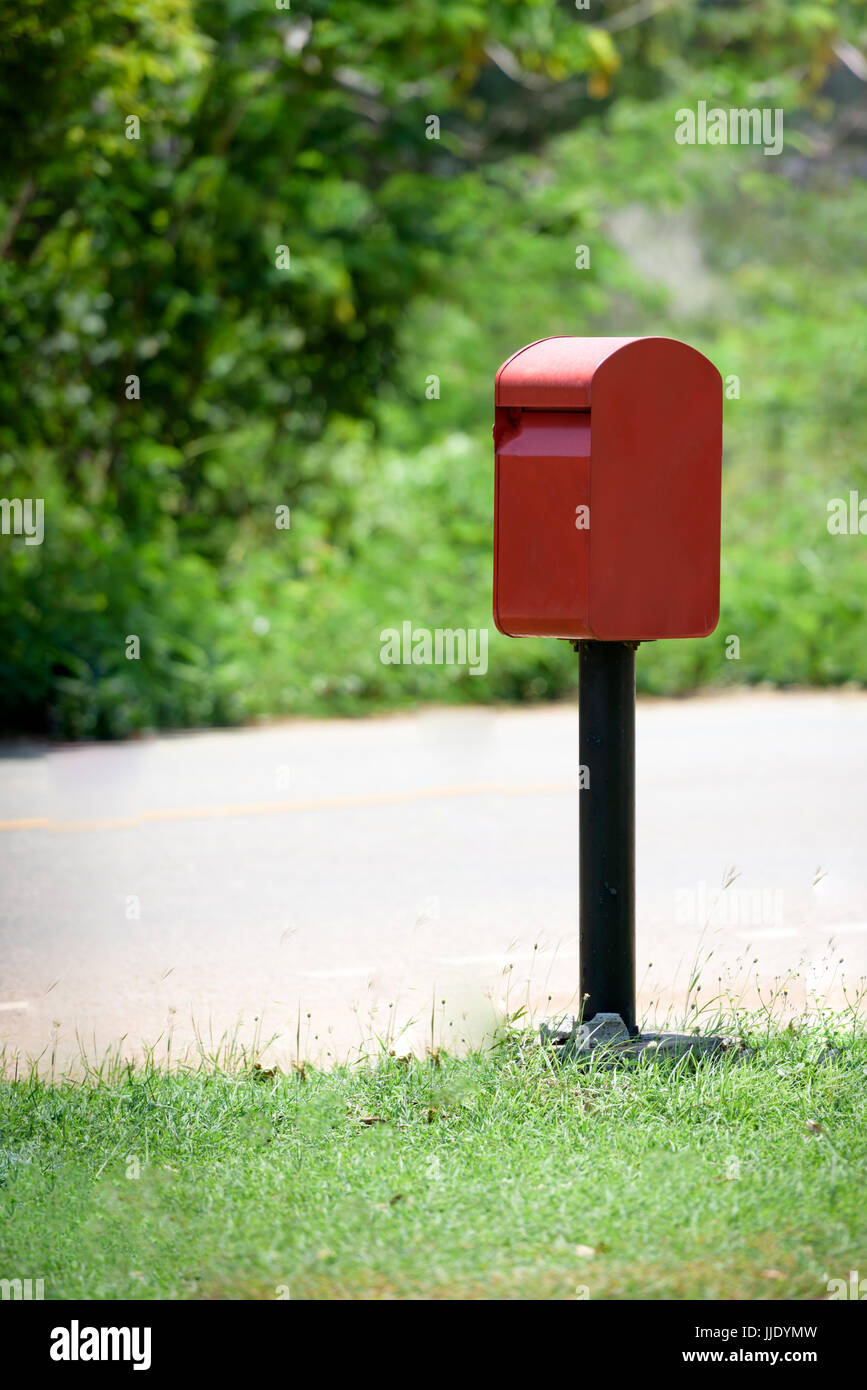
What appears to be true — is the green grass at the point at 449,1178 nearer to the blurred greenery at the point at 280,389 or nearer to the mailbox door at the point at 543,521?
the mailbox door at the point at 543,521

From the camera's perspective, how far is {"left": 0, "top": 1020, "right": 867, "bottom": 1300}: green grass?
11.9 ft

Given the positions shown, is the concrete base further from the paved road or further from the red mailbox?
the red mailbox

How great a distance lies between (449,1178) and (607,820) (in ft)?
3.62

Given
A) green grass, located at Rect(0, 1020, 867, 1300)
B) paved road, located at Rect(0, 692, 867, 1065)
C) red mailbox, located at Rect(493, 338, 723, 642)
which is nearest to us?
green grass, located at Rect(0, 1020, 867, 1300)

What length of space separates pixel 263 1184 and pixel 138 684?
872cm

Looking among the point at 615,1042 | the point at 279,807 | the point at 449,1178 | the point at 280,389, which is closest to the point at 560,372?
the point at 615,1042

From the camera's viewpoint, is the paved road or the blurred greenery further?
the blurred greenery

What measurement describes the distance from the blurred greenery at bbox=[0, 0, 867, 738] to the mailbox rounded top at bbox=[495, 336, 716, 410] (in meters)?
8.00

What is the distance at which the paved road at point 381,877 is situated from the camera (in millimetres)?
6082

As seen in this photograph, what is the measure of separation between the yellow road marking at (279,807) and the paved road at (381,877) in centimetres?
3

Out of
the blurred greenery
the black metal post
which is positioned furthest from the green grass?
the blurred greenery

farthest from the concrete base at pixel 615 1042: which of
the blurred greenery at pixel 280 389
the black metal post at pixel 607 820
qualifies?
the blurred greenery at pixel 280 389

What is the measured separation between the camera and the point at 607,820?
4707 millimetres
